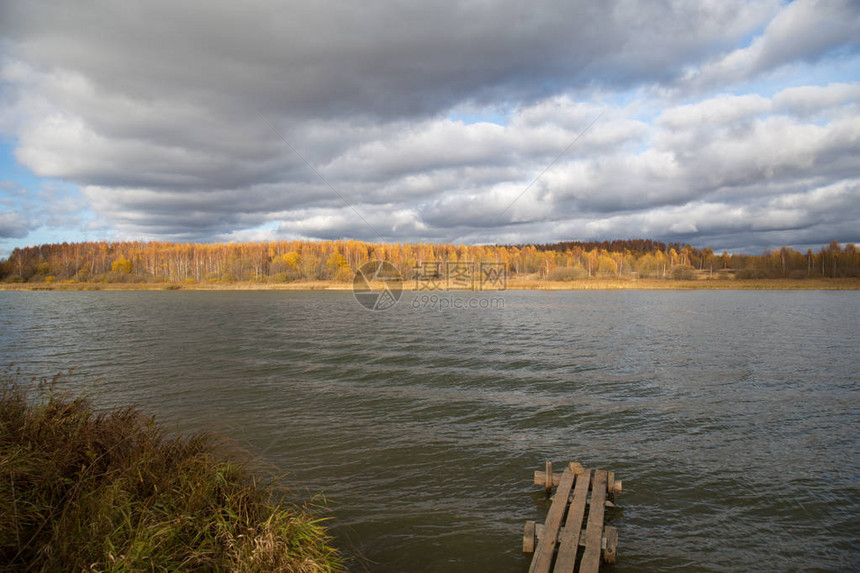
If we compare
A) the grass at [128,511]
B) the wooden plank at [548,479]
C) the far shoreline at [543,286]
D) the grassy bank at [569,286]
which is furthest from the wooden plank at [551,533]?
the grassy bank at [569,286]

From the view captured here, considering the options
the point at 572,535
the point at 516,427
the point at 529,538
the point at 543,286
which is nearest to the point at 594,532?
the point at 572,535

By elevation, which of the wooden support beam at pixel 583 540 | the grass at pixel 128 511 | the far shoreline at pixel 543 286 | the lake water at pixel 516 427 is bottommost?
the lake water at pixel 516 427

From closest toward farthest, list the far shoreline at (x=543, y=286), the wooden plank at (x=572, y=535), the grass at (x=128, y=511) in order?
1. the grass at (x=128, y=511)
2. the wooden plank at (x=572, y=535)
3. the far shoreline at (x=543, y=286)

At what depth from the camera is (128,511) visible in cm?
627

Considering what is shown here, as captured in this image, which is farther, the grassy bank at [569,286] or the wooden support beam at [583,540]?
the grassy bank at [569,286]

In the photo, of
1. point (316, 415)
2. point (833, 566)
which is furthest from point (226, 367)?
point (833, 566)

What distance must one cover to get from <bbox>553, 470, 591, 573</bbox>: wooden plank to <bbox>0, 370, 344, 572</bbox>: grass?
329 cm

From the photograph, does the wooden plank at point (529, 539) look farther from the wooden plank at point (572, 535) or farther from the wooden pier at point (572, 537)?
the wooden plank at point (572, 535)

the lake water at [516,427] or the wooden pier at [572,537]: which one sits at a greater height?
the wooden pier at [572,537]

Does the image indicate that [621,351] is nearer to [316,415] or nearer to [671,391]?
[671,391]

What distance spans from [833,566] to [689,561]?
246 cm

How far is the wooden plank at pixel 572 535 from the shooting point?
22.2ft

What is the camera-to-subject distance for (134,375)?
21.4 metres

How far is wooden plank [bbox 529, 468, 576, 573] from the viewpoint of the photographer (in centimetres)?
686
